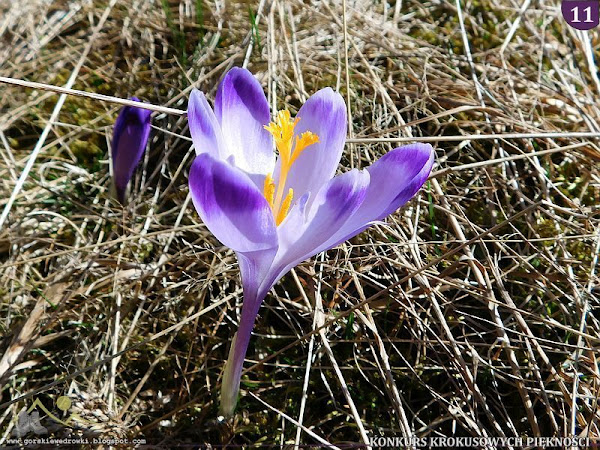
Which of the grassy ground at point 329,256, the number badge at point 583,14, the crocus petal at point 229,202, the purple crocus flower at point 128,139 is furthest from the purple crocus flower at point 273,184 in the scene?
the number badge at point 583,14

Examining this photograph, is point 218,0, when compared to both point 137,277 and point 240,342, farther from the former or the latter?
point 240,342

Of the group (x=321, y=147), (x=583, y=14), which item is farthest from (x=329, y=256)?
(x=583, y=14)

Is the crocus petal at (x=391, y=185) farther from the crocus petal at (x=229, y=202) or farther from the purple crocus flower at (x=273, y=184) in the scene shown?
the crocus petal at (x=229, y=202)

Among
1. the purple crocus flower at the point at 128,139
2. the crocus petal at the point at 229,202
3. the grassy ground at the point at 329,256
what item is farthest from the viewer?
the purple crocus flower at the point at 128,139

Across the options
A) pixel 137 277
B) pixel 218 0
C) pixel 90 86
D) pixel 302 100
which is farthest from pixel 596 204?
pixel 90 86

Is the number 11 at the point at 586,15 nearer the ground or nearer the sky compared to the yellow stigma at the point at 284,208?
nearer the sky

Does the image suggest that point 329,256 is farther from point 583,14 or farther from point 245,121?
point 583,14

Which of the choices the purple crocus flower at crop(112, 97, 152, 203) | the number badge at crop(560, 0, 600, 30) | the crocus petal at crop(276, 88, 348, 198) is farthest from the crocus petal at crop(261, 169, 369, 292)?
the number badge at crop(560, 0, 600, 30)
